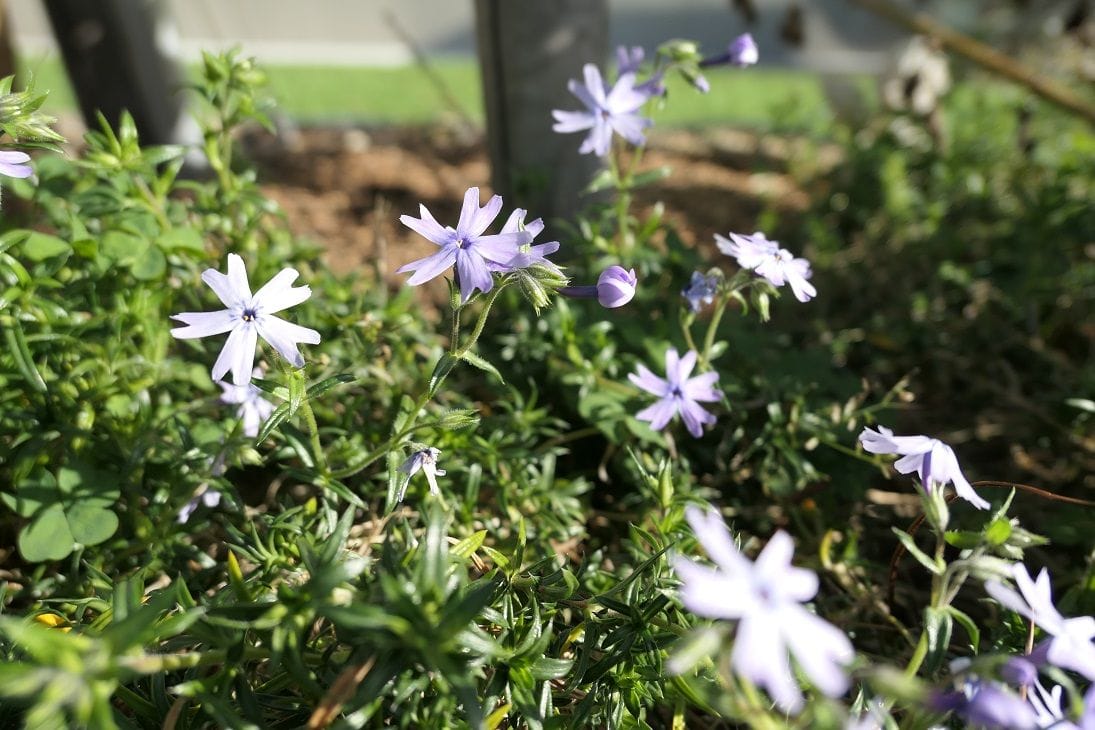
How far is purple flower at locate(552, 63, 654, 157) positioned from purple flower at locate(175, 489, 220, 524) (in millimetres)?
875

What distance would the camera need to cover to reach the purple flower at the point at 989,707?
724 millimetres

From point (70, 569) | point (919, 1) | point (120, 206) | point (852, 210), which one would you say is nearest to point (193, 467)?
point (70, 569)

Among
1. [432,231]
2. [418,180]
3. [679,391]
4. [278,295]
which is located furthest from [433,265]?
[418,180]

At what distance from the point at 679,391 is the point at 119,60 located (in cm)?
238

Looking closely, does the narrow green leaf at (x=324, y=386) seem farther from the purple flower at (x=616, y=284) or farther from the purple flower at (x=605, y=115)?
the purple flower at (x=605, y=115)

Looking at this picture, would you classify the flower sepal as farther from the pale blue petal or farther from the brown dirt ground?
the brown dirt ground

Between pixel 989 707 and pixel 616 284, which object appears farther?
pixel 616 284

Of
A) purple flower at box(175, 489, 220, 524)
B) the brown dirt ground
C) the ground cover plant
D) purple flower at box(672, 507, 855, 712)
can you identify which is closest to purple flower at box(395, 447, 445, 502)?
the ground cover plant

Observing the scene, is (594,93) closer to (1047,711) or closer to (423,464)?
(423,464)

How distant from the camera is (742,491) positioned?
1.61 m

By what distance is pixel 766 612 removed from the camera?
684 mm

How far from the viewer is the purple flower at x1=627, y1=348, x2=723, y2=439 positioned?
129 centimetres

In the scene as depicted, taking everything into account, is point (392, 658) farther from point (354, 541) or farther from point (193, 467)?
point (193, 467)

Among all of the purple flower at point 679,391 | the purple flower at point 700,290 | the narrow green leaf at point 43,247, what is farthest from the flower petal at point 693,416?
the narrow green leaf at point 43,247
